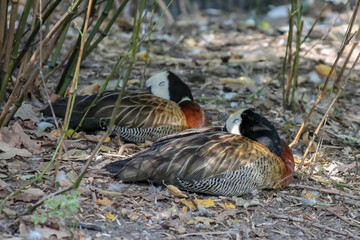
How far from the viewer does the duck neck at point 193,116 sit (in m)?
6.64

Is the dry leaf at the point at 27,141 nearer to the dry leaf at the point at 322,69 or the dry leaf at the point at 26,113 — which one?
the dry leaf at the point at 26,113

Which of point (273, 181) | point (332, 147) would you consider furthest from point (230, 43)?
point (273, 181)

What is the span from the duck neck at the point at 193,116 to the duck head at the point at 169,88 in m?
0.23

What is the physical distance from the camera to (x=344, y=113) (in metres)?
8.08

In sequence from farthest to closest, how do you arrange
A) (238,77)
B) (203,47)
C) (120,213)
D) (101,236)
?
(203,47) → (238,77) → (120,213) → (101,236)

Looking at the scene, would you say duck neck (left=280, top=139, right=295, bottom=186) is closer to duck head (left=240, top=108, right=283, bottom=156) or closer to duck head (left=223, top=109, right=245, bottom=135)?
duck head (left=240, top=108, right=283, bottom=156)

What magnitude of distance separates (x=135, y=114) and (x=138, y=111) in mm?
50

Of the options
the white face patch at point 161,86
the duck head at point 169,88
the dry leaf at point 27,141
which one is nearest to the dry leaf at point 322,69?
the duck head at point 169,88

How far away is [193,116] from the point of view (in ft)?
21.9

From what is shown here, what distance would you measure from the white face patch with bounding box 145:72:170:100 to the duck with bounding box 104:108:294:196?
1607 millimetres

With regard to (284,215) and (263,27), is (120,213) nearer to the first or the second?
(284,215)

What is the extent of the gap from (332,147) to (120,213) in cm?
311

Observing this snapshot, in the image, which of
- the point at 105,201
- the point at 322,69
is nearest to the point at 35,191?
the point at 105,201

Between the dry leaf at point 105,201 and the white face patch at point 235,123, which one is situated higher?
the white face patch at point 235,123
